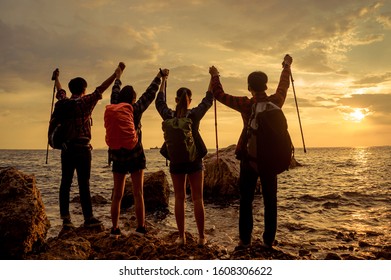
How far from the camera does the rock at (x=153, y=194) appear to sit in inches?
489

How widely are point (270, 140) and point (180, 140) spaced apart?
1.54 m

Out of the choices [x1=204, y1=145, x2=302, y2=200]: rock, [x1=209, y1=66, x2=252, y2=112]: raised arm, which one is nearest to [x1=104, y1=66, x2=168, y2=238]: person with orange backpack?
[x1=209, y1=66, x2=252, y2=112]: raised arm

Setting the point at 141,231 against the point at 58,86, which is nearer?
the point at 141,231

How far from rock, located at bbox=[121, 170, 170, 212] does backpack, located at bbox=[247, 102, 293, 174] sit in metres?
7.78

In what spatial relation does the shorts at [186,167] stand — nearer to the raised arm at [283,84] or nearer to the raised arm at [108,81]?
the raised arm at [283,84]

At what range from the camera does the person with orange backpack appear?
6.04 meters

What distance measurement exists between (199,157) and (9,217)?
3.50m

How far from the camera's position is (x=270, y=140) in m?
5.32

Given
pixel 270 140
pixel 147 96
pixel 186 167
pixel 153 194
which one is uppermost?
pixel 147 96

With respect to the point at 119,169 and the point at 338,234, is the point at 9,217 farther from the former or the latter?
the point at 338,234

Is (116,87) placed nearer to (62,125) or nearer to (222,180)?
(62,125)

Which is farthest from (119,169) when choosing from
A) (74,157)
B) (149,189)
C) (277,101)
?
(149,189)

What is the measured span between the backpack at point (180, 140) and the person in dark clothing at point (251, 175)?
803mm

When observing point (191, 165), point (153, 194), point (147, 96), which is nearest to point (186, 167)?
point (191, 165)
